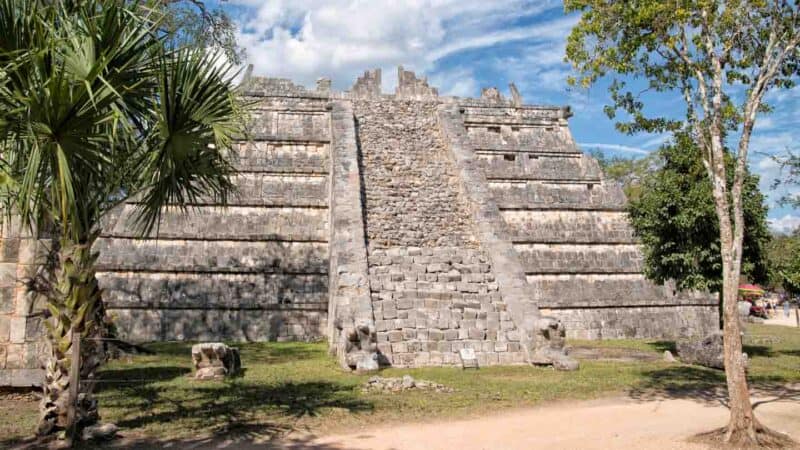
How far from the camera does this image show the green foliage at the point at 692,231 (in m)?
13.1

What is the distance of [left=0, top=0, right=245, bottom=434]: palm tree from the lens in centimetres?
533

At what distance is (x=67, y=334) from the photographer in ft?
20.0

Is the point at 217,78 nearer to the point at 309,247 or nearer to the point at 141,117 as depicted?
the point at 141,117

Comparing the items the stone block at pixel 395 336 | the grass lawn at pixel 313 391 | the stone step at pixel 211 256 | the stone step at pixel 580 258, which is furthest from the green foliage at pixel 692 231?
the stone step at pixel 211 256

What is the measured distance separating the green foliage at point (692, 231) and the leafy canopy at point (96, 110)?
1018cm

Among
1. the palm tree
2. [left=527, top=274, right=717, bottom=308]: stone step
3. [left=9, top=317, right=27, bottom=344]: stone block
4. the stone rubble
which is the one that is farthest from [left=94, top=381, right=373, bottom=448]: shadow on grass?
[left=527, top=274, right=717, bottom=308]: stone step

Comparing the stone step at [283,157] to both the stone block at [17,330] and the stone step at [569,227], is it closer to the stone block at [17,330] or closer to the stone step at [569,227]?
the stone step at [569,227]

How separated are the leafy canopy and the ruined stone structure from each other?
537cm

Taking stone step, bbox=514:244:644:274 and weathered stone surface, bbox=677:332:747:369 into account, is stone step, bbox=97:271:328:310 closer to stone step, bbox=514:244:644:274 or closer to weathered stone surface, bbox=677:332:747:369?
stone step, bbox=514:244:644:274

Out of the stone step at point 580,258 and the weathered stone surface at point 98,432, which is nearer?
the weathered stone surface at point 98,432

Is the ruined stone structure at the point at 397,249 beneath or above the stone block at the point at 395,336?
above

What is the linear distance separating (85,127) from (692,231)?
12.1 m

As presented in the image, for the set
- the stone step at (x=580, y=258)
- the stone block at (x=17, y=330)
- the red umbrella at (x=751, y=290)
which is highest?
the stone step at (x=580, y=258)

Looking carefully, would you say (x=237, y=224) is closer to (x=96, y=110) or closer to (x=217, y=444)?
(x=217, y=444)
